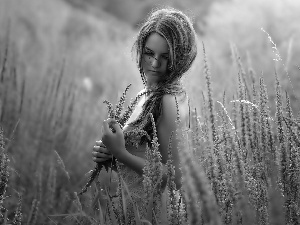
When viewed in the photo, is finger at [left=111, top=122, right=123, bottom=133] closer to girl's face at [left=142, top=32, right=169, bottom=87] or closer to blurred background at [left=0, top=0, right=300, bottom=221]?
girl's face at [left=142, top=32, right=169, bottom=87]

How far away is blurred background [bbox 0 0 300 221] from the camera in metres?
2.38

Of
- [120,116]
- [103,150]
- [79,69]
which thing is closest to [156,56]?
[120,116]

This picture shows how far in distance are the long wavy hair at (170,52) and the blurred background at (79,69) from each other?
11cm

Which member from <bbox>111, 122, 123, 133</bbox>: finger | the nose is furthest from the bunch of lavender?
the nose

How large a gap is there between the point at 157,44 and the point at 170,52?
59 millimetres

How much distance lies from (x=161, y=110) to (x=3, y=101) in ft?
3.22

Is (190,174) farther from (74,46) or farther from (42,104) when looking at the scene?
(74,46)

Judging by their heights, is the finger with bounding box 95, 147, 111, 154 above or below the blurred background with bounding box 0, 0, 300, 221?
below

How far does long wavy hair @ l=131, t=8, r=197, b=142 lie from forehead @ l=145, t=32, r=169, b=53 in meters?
0.01

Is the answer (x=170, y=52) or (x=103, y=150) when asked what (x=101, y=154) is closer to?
(x=103, y=150)

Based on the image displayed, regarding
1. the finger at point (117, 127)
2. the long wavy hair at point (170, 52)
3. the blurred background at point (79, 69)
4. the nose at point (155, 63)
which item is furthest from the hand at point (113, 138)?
the blurred background at point (79, 69)

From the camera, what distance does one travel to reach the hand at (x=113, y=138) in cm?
142

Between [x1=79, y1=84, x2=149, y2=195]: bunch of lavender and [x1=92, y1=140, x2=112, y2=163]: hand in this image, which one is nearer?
[x1=79, y1=84, x2=149, y2=195]: bunch of lavender

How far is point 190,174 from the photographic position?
2.54ft
